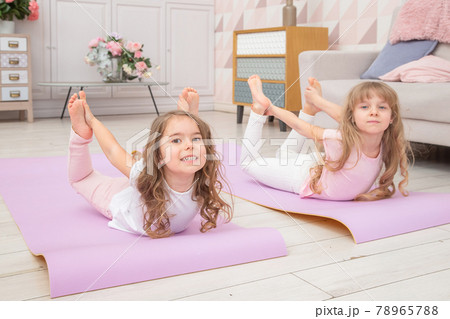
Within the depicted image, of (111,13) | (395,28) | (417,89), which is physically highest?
(111,13)

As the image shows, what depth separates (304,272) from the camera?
1171 millimetres

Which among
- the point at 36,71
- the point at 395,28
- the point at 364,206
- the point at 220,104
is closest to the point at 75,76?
the point at 36,71

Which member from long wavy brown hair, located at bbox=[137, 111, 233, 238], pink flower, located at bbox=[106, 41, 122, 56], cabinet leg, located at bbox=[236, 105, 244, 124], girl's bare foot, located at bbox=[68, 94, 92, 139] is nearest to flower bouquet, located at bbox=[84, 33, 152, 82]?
pink flower, located at bbox=[106, 41, 122, 56]

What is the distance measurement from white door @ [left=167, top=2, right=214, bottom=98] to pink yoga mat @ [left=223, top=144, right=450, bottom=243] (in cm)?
335

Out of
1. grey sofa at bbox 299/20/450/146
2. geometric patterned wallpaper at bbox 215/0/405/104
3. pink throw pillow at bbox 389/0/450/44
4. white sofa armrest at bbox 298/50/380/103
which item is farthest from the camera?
geometric patterned wallpaper at bbox 215/0/405/104

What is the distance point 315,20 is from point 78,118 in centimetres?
293

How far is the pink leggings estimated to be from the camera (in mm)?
1502

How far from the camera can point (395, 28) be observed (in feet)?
9.55

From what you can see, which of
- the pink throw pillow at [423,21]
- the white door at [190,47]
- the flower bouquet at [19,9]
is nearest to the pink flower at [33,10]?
the flower bouquet at [19,9]

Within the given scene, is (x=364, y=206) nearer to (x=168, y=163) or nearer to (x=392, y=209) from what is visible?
(x=392, y=209)

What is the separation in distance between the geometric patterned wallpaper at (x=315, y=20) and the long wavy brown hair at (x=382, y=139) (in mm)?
1908

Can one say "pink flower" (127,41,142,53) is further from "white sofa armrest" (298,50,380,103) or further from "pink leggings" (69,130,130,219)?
"pink leggings" (69,130,130,219)

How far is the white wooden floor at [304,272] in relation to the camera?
1048 mm

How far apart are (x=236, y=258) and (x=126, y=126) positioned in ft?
9.43
